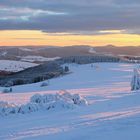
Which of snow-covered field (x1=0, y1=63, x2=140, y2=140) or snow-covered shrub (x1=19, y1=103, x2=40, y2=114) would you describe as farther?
snow-covered shrub (x1=19, y1=103, x2=40, y2=114)

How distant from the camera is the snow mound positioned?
1589 centimetres

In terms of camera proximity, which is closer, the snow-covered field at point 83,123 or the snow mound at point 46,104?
the snow-covered field at point 83,123

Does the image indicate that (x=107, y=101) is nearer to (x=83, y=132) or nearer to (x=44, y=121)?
(x=44, y=121)

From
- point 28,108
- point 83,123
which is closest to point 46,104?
point 28,108

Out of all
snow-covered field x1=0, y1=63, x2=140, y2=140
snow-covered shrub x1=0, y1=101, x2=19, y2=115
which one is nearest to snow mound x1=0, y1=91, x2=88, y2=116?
snow-covered shrub x1=0, y1=101, x2=19, y2=115

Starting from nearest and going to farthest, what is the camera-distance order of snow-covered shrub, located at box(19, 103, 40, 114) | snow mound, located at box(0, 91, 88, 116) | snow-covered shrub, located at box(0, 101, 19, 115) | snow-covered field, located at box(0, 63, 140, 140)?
snow-covered field, located at box(0, 63, 140, 140)
snow-covered shrub, located at box(0, 101, 19, 115)
snow mound, located at box(0, 91, 88, 116)
snow-covered shrub, located at box(19, 103, 40, 114)

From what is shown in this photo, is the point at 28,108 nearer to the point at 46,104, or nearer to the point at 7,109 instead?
the point at 7,109

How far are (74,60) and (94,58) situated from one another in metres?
6.26

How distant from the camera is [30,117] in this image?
15336mm

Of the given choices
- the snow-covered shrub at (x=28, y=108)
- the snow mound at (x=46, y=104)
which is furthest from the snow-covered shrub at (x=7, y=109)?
the snow-covered shrub at (x=28, y=108)

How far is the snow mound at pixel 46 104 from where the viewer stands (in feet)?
52.1

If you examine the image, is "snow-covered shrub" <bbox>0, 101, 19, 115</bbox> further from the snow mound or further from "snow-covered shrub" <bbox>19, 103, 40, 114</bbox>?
"snow-covered shrub" <bbox>19, 103, 40, 114</bbox>

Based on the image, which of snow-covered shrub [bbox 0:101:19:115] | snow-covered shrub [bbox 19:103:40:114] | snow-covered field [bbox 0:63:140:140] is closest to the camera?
snow-covered field [bbox 0:63:140:140]

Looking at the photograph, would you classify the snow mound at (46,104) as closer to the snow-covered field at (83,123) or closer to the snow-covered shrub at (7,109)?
the snow-covered shrub at (7,109)
